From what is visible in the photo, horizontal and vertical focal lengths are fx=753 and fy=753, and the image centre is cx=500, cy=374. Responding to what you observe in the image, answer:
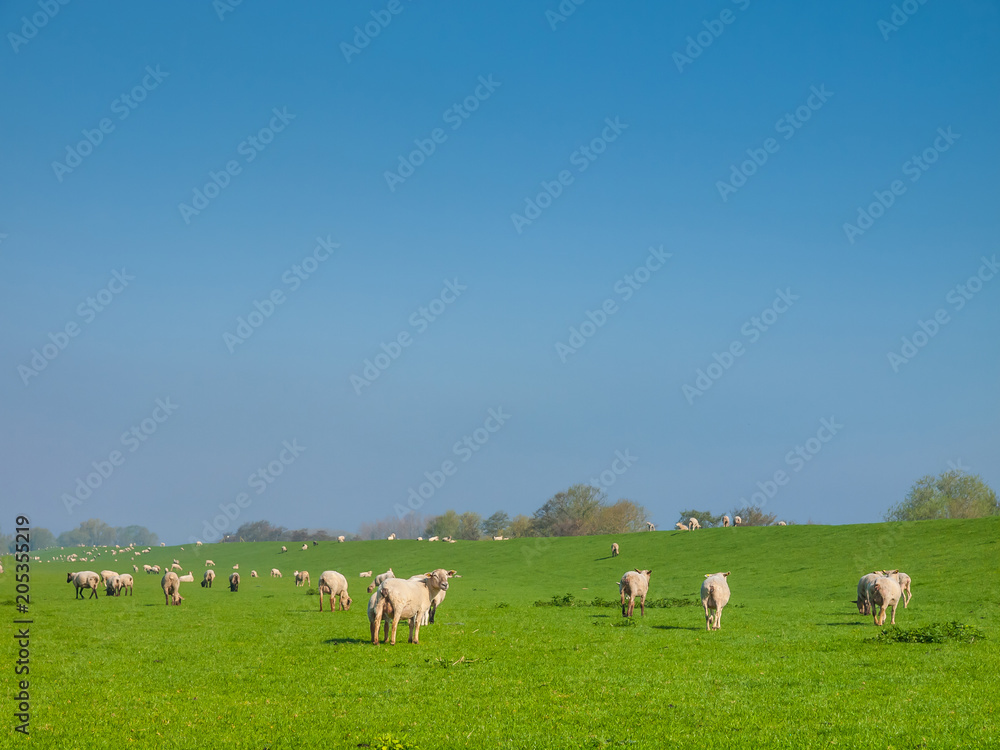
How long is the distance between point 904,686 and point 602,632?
496 inches

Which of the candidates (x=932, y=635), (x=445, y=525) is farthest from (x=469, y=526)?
(x=932, y=635)

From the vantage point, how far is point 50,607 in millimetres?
43469

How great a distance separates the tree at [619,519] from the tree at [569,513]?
1044 mm

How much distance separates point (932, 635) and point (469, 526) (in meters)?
148

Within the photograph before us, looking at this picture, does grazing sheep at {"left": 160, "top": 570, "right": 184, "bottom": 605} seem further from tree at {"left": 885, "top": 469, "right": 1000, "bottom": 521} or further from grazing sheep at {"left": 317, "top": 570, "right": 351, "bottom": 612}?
tree at {"left": 885, "top": 469, "right": 1000, "bottom": 521}

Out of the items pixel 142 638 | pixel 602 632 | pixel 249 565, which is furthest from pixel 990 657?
pixel 249 565

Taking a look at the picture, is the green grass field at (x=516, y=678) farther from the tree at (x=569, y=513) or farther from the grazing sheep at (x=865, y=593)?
the tree at (x=569, y=513)

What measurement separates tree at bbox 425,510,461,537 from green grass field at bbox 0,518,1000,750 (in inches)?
4878

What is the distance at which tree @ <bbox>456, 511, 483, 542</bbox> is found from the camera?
166m

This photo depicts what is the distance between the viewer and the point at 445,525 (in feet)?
548

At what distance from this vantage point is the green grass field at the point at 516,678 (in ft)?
46.3

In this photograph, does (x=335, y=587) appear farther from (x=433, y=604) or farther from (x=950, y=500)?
(x=950, y=500)

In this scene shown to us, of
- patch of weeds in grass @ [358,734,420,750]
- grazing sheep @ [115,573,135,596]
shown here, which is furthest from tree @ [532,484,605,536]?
patch of weeds in grass @ [358,734,420,750]

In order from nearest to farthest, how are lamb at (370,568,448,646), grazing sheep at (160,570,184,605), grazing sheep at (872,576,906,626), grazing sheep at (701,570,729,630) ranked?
lamb at (370,568,448,646) → grazing sheep at (701,570,729,630) → grazing sheep at (872,576,906,626) → grazing sheep at (160,570,184,605)
